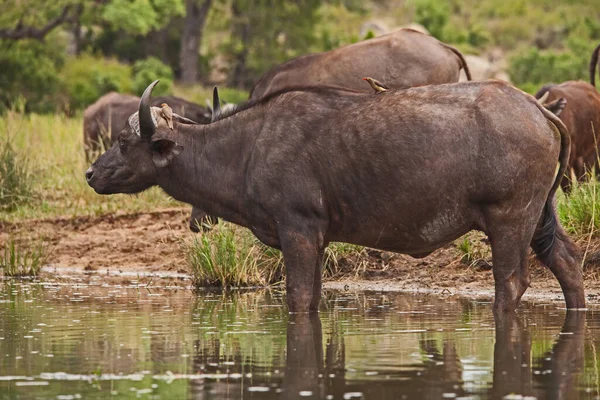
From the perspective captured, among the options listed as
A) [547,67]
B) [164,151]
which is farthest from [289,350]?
[547,67]

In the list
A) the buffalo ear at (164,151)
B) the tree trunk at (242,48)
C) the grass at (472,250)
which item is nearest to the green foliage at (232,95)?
the tree trunk at (242,48)

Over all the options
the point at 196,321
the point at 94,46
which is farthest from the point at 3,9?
the point at 196,321

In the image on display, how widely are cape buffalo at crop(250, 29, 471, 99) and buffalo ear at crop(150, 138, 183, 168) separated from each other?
16.5ft

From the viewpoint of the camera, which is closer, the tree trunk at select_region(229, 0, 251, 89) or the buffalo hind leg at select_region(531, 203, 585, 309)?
the buffalo hind leg at select_region(531, 203, 585, 309)

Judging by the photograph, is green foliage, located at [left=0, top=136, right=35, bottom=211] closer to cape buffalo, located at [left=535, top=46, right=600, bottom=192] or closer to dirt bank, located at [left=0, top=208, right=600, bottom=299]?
dirt bank, located at [left=0, top=208, right=600, bottom=299]

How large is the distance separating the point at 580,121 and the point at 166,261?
18.7 feet

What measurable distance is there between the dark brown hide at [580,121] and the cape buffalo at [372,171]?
535cm

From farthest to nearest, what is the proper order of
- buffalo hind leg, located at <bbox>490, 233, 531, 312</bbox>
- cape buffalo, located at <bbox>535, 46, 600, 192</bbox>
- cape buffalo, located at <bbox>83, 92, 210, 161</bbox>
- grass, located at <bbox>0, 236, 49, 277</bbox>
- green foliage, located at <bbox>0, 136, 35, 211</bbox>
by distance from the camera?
cape buffalo, located at <bbox>83, 92, 210, 161</bbox> → green foliage, located at <bbox>0, 136, 35, 211</bbox> → cape buffalo, located at <bbox>535, 46, 600, 192</bbox> → grass, located at <bbox>0, 236, 49, 277</bbox> → buffalo hind leg, located at <bbox>490, 233, 531, 312</bbox>

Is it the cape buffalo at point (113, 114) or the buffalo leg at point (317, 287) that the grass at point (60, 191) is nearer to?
the cape buffalo at point (113, 114)

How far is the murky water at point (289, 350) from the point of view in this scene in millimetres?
7211

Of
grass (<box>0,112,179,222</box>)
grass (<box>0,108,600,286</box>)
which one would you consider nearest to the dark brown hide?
grass (<box>0,108,600,286</box>)

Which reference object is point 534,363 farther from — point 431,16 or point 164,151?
point 431,16

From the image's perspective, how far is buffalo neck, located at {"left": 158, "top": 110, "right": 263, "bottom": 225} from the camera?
10.7 m

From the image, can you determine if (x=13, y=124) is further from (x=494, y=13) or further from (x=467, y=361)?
(x=494, y=13)
